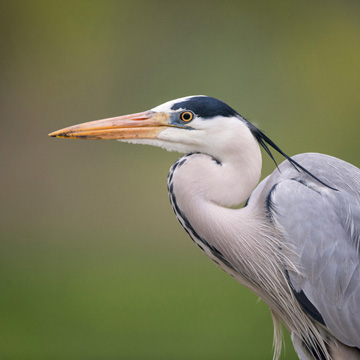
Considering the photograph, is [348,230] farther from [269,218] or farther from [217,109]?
[217,109]

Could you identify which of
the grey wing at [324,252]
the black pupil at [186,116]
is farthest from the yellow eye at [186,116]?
the grey wing at [324,252]

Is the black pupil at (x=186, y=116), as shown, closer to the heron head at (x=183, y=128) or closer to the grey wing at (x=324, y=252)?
the heron head at (x=183, y=128)

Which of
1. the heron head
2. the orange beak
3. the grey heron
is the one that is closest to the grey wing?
the grey heron

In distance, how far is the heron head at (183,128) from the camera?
1.23 metres

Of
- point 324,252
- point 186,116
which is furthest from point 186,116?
point 324,252

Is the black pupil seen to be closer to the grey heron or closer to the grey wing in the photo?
the grey heron

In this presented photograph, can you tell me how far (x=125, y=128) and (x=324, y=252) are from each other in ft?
1.72

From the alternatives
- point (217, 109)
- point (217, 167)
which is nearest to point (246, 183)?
point (217, 167)

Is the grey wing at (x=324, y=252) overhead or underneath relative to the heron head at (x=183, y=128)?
underneath

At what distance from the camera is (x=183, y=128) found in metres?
1.24

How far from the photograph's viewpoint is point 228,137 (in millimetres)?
1220

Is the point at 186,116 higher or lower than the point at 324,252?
higher

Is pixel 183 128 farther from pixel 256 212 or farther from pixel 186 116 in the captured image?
pixel 256 212

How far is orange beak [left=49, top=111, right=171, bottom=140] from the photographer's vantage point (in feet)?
4.08
